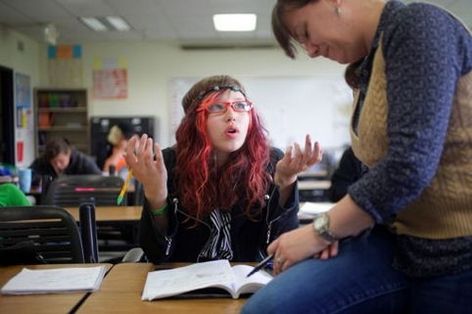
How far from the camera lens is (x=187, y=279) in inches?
45.6

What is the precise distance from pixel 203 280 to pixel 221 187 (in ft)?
1.75

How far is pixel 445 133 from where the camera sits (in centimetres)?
78

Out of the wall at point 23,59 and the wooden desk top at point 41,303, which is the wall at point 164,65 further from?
the wooden desk top at point 41,303

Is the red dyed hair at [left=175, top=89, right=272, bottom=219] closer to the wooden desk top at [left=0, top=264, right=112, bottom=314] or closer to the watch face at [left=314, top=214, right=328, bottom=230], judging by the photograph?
the wooden desk top at [left=0, top=264, right=112, bottom=314]

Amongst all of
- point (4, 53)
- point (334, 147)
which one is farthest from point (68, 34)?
point (334, 147)

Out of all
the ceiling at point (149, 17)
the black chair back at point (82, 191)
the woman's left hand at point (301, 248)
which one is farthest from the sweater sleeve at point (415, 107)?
the ceiling at point (149, 17)

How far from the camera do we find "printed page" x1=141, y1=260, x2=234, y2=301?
1.08 meters

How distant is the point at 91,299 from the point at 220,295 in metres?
0.29

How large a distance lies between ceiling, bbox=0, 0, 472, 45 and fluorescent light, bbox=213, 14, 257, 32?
0.09 metres

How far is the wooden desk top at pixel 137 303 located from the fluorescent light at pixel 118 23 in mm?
5261

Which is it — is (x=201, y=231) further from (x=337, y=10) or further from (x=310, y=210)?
(x=310, y=210)

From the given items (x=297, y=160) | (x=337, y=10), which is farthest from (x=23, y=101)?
(x=337, y=10)

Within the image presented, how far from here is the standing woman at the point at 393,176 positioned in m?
0.75

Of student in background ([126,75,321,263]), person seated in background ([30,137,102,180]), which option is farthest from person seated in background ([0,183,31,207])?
person seated in background ([30,137,102,180])
